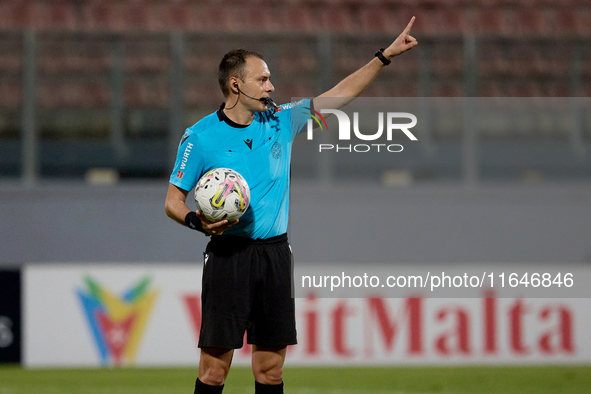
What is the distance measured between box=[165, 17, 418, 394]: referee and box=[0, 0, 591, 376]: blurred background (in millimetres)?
3304

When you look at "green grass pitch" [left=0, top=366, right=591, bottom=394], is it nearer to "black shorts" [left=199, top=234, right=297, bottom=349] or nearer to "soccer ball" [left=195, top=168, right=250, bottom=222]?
"black shorts" [left=199, top=234, right=297, bottom=349]

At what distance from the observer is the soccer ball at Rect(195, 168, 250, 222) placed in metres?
2.85

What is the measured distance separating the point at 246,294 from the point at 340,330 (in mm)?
2826

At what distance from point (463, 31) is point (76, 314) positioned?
4.57 m

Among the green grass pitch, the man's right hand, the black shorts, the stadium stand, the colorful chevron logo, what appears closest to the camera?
the man's right hand

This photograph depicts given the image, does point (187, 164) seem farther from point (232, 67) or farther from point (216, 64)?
point (216, 64)

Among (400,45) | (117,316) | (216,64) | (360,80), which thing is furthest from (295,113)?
(216,64)

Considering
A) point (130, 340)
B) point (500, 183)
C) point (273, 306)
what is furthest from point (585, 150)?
point (273, 306)

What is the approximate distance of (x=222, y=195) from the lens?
9.36 feet

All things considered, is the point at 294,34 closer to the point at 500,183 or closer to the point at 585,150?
the point at 500,183

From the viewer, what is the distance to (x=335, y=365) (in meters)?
5.73

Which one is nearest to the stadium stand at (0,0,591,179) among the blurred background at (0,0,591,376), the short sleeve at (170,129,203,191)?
the blurred background at (0,0,591,376)

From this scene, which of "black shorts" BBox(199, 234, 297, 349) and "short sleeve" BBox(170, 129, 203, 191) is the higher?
"short sleeve" BBox(170, 129, 203, 191)

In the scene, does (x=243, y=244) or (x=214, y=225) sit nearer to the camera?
(x=214, y=225)
